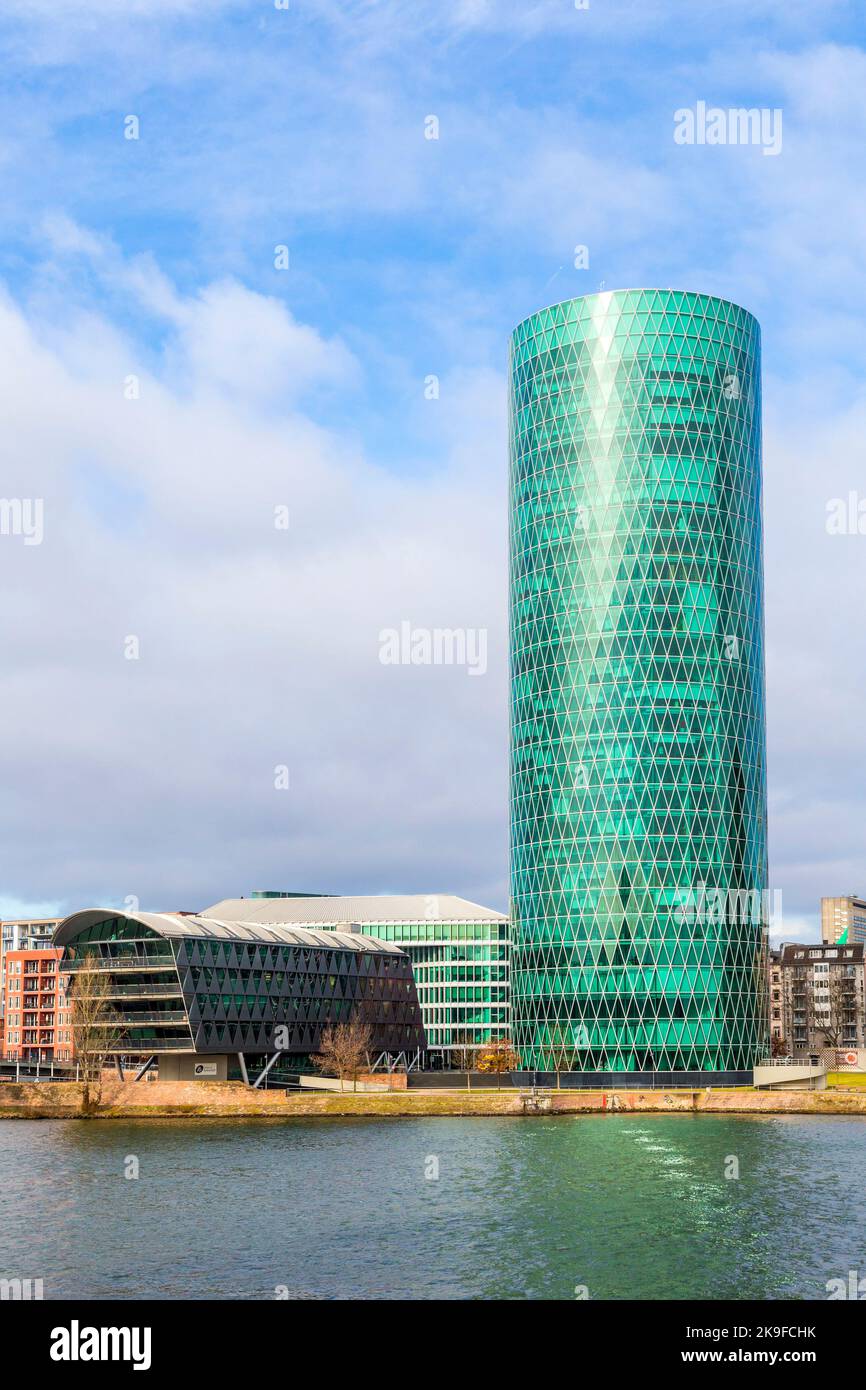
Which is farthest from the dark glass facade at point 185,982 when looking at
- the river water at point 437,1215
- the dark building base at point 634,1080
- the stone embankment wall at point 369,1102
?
the river water at point 437,1215

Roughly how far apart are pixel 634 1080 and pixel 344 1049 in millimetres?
36539

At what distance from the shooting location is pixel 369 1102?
151375 mm

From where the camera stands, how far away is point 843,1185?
281 ft

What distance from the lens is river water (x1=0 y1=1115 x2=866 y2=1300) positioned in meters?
56.3

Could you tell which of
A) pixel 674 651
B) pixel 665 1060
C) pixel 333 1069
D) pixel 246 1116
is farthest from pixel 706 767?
pixel 246 1116

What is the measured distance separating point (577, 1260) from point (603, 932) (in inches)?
5422

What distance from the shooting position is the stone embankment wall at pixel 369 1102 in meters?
150

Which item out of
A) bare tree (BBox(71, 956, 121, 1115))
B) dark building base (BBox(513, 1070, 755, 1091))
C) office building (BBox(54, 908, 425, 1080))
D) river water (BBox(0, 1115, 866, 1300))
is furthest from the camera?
dark building base (BBox(513, 1070, 755, 1091))

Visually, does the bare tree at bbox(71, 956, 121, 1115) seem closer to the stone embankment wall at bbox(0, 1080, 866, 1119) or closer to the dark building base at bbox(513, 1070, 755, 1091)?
the stone embankment wall at bbox(0, 1080, 866, 1119)

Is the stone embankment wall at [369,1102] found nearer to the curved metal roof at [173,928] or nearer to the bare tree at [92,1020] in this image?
the bare tree at [92,1020]

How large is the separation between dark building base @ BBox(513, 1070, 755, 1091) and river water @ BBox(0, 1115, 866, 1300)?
2638 inches

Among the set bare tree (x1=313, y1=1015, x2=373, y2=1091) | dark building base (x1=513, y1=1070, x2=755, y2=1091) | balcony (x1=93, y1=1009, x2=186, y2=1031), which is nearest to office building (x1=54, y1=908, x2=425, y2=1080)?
balcony (x1=93, y1=1009, x2=186, y2=1031)
